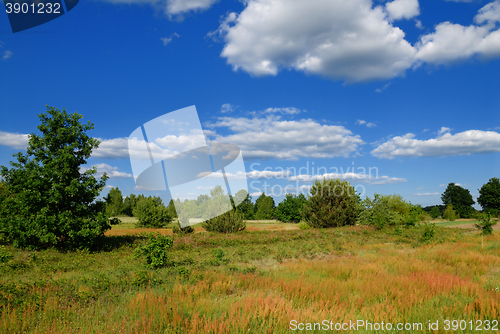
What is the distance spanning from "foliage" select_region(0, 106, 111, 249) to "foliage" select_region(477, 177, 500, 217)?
290ft

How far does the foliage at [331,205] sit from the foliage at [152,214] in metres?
22.2

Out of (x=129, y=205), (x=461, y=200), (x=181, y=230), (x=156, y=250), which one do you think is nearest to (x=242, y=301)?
(x=156, y=250)

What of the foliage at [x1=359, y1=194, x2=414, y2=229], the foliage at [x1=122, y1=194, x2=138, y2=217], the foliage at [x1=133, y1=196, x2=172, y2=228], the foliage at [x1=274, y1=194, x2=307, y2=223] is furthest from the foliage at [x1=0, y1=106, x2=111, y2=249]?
the foliage at [x1=122, y1=194, x2=138, y2=217]

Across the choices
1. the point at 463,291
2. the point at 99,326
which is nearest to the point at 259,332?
the point at 99,326

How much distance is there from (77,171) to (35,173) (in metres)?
2.19

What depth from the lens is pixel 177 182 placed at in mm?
16797

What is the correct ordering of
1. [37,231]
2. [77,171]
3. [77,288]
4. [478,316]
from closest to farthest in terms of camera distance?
1. [478,316]
2. [77,288]
3. [37,231]
4. [77,171]

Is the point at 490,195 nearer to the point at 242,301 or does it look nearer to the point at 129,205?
the point at 242,301

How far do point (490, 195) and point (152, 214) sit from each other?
8442 centimetres

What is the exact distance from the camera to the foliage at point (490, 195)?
71812mm

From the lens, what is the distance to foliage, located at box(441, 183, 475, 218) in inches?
3206

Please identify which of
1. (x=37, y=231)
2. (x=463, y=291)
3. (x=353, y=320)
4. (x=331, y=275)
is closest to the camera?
(x=353, y=320)

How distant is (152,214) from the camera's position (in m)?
42.2

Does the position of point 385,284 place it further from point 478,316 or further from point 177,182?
point 177,182
